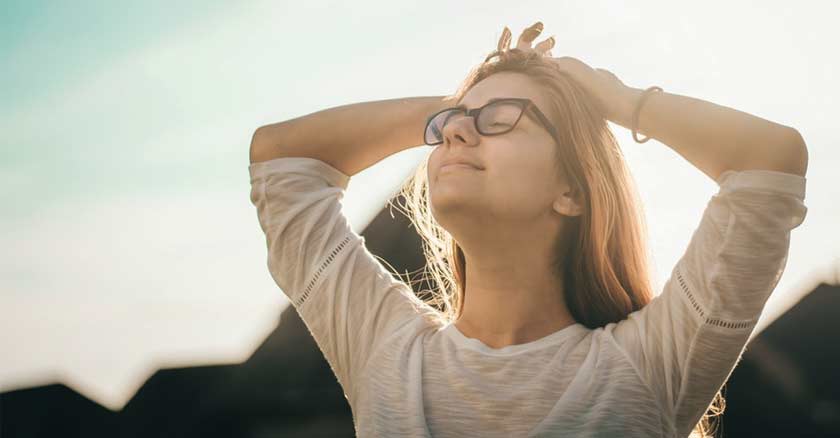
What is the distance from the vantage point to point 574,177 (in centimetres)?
273

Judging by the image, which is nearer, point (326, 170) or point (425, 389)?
point (425, 389)

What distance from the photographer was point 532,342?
8.34ft

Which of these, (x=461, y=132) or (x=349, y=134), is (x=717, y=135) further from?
(x=349, y=134)

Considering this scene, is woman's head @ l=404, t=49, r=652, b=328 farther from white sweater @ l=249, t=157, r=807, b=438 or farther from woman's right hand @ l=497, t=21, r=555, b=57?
white sweater @ l=249, t=157, r=807, b=438

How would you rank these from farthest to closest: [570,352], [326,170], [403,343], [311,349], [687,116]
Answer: [311,349]
[326,170]
[403,343]
[570,352]
[687,116]

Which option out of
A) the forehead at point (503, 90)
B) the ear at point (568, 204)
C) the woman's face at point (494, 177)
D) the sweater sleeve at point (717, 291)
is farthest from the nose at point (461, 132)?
the sweater sleeve at point (717, 291)

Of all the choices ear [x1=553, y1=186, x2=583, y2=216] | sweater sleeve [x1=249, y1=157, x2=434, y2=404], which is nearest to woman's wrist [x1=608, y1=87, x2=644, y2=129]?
ear [x1=553, y1=186, x2=583, y2=216]

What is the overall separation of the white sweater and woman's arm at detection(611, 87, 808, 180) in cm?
5

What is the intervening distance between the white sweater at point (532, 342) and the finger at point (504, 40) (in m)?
0.79

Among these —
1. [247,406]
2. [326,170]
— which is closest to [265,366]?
[247,406]

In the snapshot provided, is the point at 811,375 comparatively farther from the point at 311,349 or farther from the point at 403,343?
the point at 403,343

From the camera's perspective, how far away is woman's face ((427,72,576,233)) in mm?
2533

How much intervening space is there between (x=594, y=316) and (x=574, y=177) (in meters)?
0.47

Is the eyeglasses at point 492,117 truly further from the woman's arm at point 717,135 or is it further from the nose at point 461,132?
the woman's arm at point 717,135
